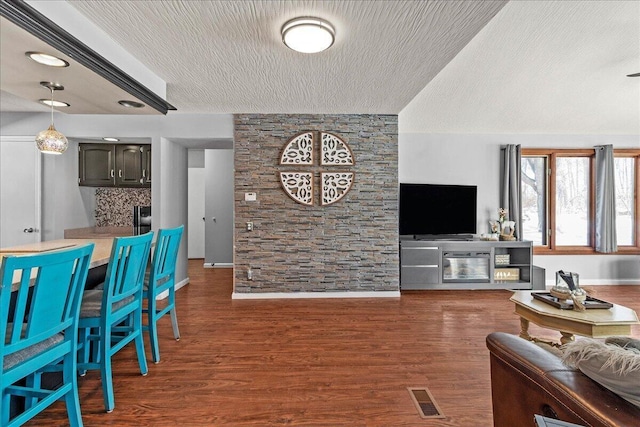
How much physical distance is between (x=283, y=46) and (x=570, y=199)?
5308 millimetres

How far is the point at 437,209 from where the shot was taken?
4867 mm

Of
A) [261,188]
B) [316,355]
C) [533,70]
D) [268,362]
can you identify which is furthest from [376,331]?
[533,70]

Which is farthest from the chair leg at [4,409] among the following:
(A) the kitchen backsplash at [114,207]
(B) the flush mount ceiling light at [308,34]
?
(A) the kitchen backsplash at [114,207]

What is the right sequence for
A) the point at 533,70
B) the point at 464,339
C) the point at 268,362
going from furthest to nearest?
the point at 533,70
the point at 464,339
the point at 268,362

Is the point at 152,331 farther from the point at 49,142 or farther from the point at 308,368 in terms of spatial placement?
the point at 49,142

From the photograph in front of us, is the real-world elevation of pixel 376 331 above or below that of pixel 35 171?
below

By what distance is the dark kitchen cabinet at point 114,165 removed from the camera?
4.73m

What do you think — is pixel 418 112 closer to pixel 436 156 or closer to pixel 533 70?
pixel 436 156

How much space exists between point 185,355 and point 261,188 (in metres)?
2.24

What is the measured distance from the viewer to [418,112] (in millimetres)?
4625

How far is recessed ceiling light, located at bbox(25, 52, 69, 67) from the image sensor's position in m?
2.07

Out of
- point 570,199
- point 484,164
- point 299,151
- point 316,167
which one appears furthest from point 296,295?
point 570,199

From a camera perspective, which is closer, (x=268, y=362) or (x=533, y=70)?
(x=268, y=362)

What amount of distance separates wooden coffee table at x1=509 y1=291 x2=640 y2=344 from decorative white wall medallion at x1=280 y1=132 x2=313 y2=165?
2.85 m
